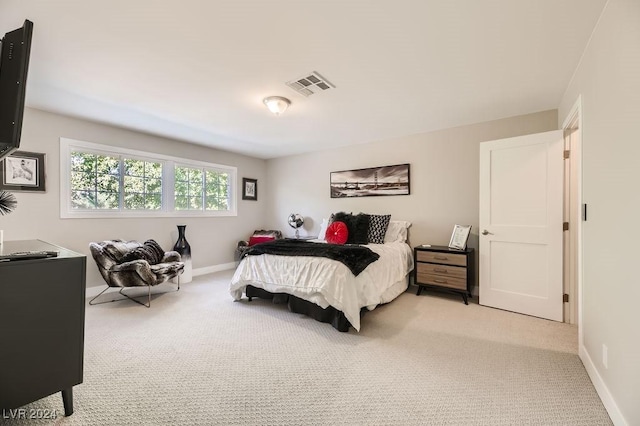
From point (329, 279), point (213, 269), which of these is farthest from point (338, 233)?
point (213, 269)

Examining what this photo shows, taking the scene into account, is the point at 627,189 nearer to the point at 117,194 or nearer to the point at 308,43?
the point at 308,43

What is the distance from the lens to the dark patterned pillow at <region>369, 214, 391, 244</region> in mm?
4121

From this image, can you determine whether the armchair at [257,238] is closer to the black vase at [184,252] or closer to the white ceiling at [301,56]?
the black vase at [184,252]

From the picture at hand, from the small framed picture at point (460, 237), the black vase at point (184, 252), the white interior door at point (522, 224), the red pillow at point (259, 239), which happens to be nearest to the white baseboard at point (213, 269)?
the black vase at point (184, 252)

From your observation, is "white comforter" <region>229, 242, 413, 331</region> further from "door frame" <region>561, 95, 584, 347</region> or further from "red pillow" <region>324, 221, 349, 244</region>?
"door frame" <region>561, 95, 584, 347</region>

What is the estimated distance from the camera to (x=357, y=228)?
160 inches

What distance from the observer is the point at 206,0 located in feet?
5.23

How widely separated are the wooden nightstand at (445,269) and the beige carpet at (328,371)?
43 centimetres

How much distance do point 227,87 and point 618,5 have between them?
2.78 metres

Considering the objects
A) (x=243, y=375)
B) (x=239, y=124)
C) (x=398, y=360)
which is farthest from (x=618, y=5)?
(x=239, y=124)

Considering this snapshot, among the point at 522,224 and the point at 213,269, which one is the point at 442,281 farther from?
the point at 213,269

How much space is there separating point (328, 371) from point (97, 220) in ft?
12.1

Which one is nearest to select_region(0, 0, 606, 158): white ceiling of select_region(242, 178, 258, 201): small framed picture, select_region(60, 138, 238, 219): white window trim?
select_region(60, 138, 238, 219): white window trim

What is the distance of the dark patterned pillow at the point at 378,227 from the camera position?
412 centimetres
